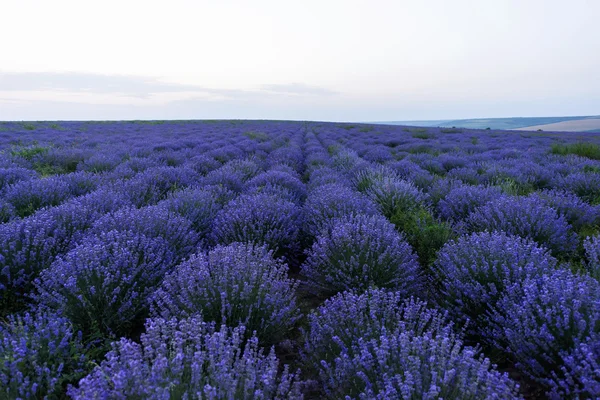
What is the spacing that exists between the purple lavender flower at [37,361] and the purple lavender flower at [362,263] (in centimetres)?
165

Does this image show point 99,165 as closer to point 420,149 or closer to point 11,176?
point 11,176

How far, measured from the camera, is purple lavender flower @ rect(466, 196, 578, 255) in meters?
3.36

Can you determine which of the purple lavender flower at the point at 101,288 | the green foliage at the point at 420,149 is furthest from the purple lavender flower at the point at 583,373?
the green foliage at the point at 420,149

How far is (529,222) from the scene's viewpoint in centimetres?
355

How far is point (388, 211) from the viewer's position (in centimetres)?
474

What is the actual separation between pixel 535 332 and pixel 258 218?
8.34 feet

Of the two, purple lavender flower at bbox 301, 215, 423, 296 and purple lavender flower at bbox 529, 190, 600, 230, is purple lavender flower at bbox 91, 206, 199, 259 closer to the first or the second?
purple lavender flower at bbox 301, 215, 423, 296

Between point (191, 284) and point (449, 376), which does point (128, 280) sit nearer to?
point (191, 284)

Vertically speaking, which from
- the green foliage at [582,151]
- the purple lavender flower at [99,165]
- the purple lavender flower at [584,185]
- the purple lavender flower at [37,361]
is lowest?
the purple lavender flower at [37,361]

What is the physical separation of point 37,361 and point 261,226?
218cm

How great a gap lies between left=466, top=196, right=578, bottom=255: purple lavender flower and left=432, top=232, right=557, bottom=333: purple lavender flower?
31.9 inches

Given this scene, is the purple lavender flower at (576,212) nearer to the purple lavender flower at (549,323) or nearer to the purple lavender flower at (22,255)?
the purple lavender flower at (549,323)

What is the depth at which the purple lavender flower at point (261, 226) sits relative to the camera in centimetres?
353

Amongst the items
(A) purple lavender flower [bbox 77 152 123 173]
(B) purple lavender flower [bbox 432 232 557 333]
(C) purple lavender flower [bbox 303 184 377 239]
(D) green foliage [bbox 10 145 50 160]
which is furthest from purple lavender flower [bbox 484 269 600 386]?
(D) green foliage [bbox 10 145 50 160]
